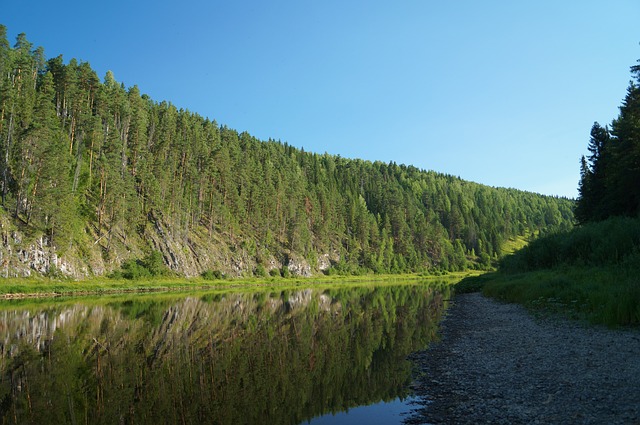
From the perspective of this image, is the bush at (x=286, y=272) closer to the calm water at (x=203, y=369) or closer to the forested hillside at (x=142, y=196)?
the forested hillside at (x=142, y=196)

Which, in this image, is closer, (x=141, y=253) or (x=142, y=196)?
(x=141, y=253)

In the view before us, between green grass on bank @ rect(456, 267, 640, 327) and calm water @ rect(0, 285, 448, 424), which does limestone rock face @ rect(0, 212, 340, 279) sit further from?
green grass on bank @ rect(456, 267, 640, 327)

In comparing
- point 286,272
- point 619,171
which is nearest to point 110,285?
point 286,272

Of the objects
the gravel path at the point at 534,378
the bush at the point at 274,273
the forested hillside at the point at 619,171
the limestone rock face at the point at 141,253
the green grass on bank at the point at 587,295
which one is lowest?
the bush at the point at 274,273

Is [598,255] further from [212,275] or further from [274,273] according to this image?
[274,273]

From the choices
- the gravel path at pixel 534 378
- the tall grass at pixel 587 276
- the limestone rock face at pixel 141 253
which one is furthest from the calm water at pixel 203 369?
the limestone rock face at pixel 141 253

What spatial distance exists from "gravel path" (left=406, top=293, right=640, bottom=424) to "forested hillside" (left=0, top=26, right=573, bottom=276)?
2230 inches

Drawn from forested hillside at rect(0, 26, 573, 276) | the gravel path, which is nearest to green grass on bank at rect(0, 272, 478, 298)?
forested hillside at rect(0, 26, 573, 276)

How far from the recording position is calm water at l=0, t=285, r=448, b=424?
1164 cm

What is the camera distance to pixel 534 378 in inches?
464

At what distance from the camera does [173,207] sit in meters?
86.4

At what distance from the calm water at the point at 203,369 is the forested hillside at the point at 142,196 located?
112 feet

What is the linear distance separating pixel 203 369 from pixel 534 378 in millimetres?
12339

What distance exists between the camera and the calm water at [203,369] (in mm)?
11641
